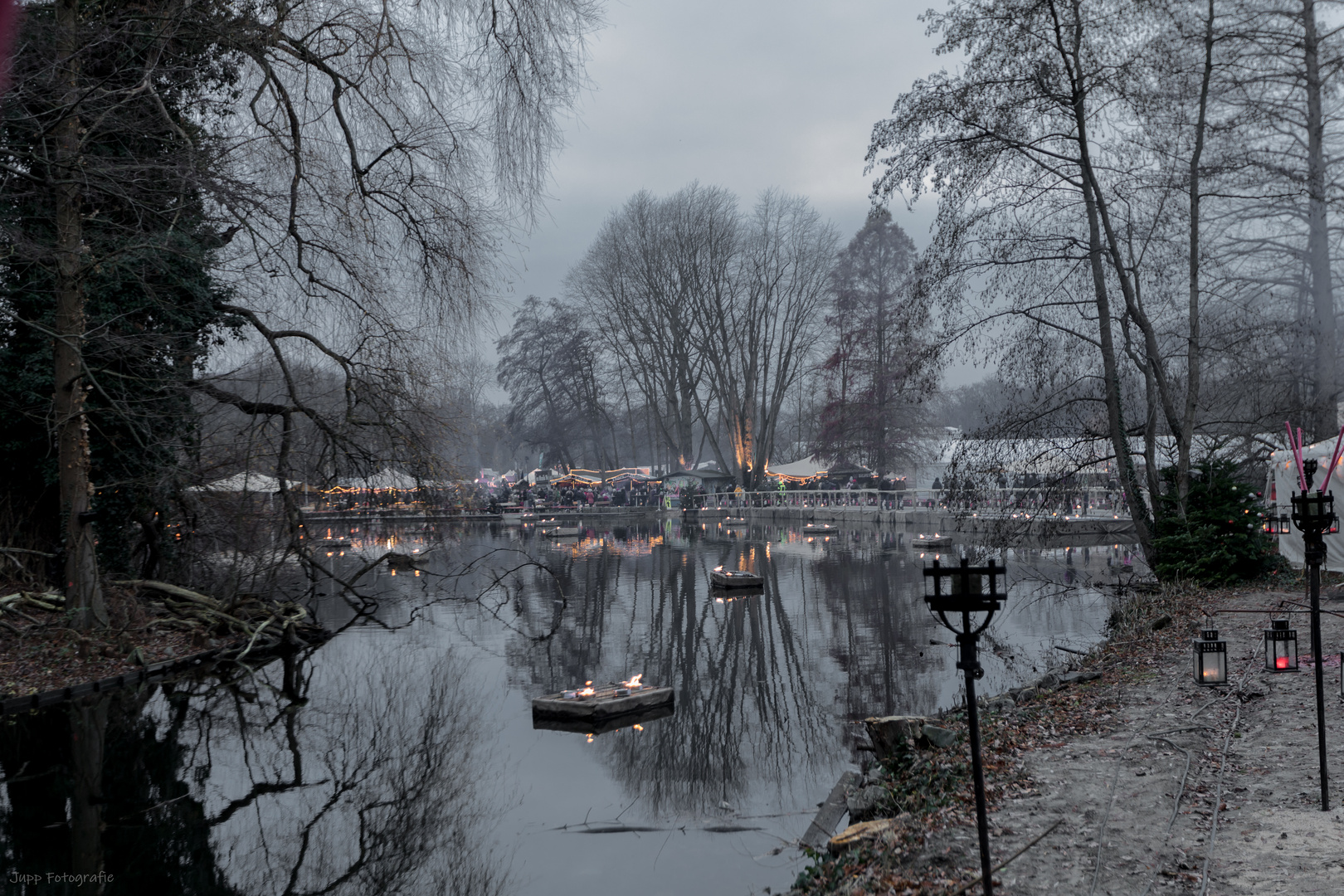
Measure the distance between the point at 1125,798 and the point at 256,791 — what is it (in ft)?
24.2

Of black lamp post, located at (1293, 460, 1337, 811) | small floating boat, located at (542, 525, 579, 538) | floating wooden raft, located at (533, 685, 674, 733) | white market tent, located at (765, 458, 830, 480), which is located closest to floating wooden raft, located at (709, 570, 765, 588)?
floating wooden raft, located at (533, 685, 674, 733)

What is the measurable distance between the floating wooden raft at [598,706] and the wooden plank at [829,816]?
11.3 feet

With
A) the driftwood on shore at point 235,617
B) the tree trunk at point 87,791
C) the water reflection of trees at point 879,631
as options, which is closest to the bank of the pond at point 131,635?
the driftwood on shore at point 235,617

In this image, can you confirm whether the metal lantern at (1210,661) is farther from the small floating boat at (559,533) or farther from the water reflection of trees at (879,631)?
the small floating boat at (559,533)

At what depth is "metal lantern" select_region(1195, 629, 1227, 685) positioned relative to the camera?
762cm

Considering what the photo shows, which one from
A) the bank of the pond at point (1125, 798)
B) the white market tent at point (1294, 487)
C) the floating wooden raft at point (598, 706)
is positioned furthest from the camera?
the white market tent at point (1294, 487)

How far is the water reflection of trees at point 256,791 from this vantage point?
280 inches

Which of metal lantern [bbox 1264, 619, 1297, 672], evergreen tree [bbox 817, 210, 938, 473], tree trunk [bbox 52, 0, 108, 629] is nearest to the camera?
metal lantern [bbox 1264, 619, 1297, 672]

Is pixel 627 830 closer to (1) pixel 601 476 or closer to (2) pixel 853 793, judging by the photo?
(2) pixel 853 793

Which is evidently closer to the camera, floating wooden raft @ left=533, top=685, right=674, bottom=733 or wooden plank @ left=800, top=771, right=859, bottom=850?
wooden plank @ left=800, top=771, right=859, bottom=850

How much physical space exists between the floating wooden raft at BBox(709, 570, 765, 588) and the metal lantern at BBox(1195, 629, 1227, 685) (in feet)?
42.5

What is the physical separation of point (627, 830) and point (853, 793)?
6.32 feet

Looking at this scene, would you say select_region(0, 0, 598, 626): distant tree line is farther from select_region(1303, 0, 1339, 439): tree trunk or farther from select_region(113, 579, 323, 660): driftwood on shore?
select_region(1303, 0, 1339, 439): tree trunk

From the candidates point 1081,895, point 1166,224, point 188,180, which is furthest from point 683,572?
point 1081,895
